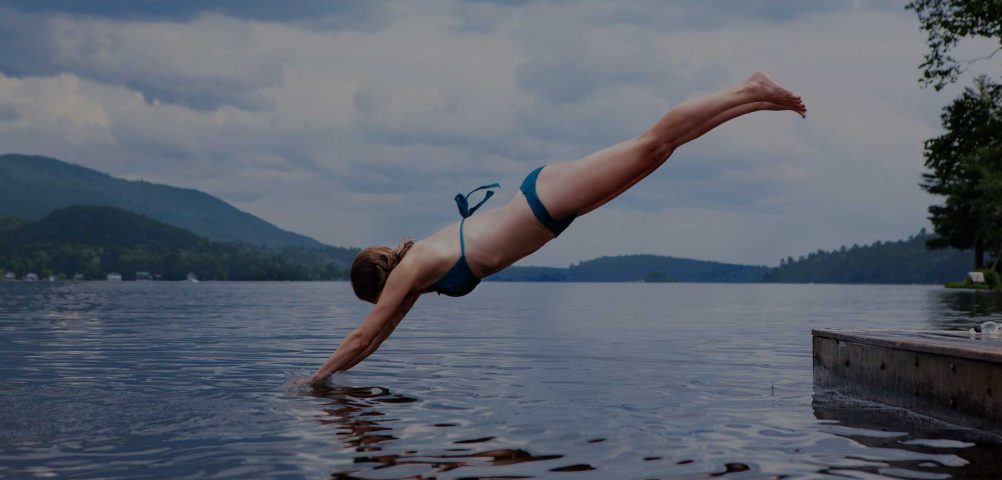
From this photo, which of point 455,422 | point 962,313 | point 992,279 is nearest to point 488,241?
point 455,422

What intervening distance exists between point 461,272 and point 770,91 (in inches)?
125

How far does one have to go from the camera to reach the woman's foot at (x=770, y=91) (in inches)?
342

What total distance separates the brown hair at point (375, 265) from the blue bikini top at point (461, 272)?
493 mm

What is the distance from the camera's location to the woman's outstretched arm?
993cm

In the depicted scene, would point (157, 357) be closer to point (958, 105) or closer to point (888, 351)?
point (888, 351)

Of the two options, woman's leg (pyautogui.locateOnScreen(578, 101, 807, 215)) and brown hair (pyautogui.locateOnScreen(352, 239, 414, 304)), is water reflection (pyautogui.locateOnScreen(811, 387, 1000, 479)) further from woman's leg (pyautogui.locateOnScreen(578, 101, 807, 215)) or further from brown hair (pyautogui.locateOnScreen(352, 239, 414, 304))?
brown hair (pyautogui.locateOnScreen(352, 239, 414, 304))

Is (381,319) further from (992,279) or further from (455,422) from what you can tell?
(992,279)

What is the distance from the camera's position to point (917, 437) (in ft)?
29.4

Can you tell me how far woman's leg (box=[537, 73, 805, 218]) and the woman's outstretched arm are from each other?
1789 millimetres

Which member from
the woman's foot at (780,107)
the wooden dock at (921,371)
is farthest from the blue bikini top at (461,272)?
the wooden dock at (921,371)

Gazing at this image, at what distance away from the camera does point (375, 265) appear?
10234 mm

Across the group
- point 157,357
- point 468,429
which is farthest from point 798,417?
point 157,357

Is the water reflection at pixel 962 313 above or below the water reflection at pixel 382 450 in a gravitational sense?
above

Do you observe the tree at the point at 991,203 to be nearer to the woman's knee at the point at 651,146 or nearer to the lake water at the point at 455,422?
the lake water at the point at 455,422
